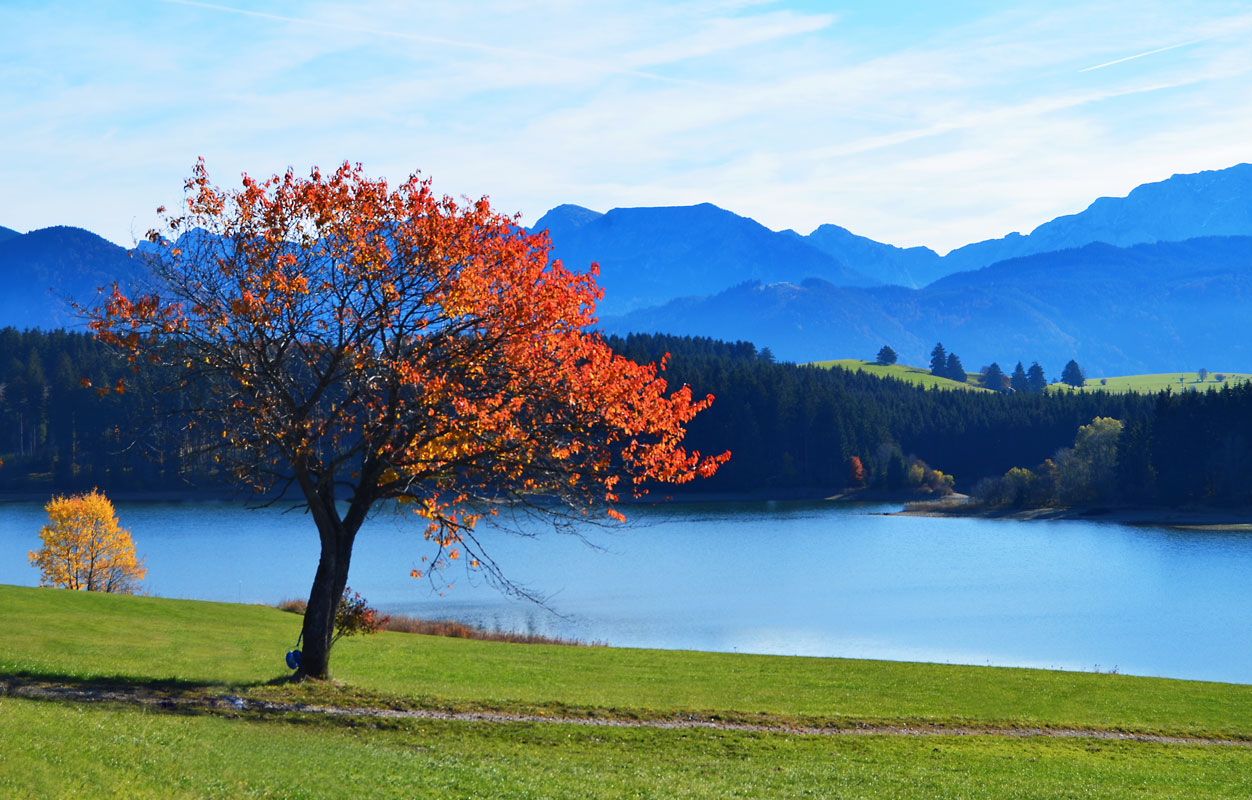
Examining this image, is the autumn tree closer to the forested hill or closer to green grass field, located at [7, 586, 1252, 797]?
green grass field, located at [7, 586, 1252, 797]

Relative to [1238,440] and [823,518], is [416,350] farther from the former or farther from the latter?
[1238,440]

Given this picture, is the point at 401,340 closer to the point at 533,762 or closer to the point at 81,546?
the point at 533,762

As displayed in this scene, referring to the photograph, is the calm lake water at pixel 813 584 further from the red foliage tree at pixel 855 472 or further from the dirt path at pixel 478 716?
the red foliage tree at pixel 855 472

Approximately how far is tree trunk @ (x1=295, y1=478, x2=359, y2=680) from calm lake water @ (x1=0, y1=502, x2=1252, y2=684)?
13.1 meters

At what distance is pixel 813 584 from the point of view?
65.9 meters

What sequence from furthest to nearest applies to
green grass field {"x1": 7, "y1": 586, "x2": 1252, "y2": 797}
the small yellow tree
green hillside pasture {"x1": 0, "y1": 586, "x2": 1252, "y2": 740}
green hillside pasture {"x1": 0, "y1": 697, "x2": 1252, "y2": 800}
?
1. the small yellow tree
2. green hillside pasture {"x1": 0, "y1": 586, "x2": 1252, "y2": 740}
3. green grass field {"x1": 7, "y1": 586, "x2": 1252, "y2": 797}
4. green hillside pasture {"x1": 0, "y1": 697, "x2": 1252, "y2": 800}

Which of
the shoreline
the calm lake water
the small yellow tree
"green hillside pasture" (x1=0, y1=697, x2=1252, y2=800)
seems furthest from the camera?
the shoreline

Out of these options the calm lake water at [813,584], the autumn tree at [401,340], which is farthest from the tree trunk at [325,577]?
the calm lake water at [813,584]

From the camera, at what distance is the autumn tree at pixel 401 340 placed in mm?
20500

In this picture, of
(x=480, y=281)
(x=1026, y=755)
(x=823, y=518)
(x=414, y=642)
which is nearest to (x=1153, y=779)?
(x=1026, y=755)

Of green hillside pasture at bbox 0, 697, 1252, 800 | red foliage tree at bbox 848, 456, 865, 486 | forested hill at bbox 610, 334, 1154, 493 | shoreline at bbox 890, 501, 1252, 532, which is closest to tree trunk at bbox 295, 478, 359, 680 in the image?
green hillside pasture at bbox 0, 697, 1252, 800

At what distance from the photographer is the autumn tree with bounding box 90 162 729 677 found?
20.5 metres

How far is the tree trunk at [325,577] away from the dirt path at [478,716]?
2.41 m

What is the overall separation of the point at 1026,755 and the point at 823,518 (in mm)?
94650
